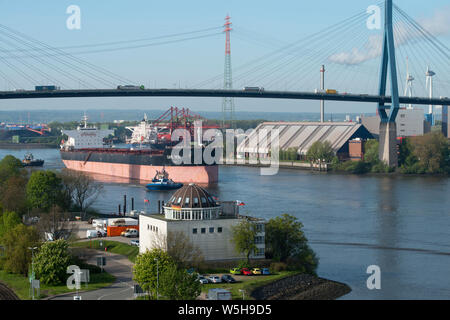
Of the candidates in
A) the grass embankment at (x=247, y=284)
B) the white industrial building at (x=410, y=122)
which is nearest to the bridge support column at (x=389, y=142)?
the white industrial building at (x=410, y=122)

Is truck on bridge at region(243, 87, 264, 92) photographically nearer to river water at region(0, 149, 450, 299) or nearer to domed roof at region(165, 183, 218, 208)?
river water at region(0, 149, 450, 299)

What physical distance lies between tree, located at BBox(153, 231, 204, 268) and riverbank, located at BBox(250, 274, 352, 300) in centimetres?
157

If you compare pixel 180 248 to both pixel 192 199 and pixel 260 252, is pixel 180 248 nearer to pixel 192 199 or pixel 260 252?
pixel 192 199

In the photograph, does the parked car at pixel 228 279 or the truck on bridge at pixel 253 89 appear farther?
the truck on bridge at pixel 253 89

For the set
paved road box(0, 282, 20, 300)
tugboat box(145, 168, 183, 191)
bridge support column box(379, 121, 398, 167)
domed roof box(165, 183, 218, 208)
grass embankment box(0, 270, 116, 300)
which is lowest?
paved road box(0, 282, 20, 300)

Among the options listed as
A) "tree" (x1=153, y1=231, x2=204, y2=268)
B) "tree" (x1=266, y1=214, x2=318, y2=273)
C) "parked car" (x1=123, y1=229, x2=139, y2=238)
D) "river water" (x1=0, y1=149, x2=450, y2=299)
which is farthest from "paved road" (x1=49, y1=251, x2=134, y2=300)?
"river water" (x1=0, y1=149, x2=450, y2=299)

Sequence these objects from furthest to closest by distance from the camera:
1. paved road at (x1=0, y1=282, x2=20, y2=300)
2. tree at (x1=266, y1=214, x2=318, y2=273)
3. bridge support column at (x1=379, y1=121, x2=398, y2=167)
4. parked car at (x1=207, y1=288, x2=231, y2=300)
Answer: bridge support column at (x1=379, y1=121, x2=398, y2=167)
tree at (x1=266, y1=214, x2=318, y2=273)
paved road at (x1=0, y1=282, x2=20, y2=300)
parked car at (x1=207, y1=288, x2=231, y2=300)

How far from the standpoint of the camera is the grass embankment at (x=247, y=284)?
41.7 ft

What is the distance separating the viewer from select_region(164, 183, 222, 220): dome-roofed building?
15.1m

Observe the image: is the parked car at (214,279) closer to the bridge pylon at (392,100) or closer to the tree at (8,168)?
the tree at (8,168)

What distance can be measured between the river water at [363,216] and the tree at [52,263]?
525 centimetres

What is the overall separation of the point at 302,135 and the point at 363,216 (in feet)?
99.3

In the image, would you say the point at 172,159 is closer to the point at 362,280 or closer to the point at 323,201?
the point at 323,201

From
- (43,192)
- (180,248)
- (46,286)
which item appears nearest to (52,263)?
(46,286)
